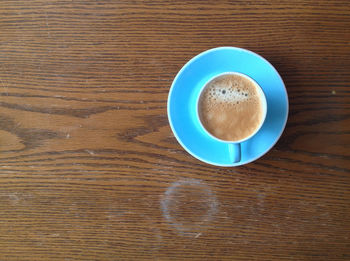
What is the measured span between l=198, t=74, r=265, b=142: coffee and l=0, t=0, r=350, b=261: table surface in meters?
0.12

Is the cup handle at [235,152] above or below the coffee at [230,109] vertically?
below

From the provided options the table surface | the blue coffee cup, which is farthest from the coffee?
the table surface

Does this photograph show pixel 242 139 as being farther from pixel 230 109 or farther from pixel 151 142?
pixel 151 142

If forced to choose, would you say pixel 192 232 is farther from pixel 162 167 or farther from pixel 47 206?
pixel 47 206

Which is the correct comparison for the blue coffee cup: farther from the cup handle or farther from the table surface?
the table surface

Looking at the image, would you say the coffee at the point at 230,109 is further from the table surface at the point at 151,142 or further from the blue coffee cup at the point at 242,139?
the table surface at the point at 151,142

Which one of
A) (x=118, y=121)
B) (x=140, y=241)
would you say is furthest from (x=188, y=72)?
(x=140, y=241)

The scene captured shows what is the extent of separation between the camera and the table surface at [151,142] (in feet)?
2.64

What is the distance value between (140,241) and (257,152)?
0.41 m

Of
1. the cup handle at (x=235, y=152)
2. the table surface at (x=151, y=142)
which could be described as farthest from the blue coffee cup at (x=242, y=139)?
the table surface at (x=151, y=142)

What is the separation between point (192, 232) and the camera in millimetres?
830

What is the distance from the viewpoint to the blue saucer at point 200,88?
29.9 inches

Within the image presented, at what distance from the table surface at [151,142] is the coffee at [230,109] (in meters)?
0.12

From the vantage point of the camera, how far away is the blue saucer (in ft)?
2.49
